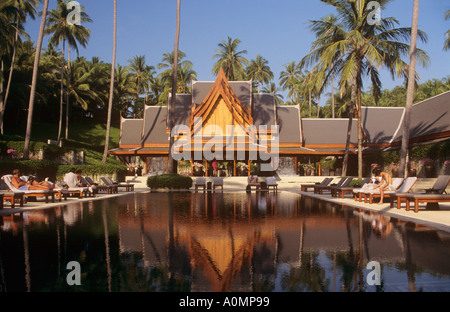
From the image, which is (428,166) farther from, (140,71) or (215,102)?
(140,71)

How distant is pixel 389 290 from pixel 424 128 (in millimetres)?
27294

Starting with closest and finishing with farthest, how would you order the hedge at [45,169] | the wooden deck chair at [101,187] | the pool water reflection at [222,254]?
1. the pool water reflection at [222,254]
2. the wooden deck chair at [101,187]
3. the hedge at [45,169]

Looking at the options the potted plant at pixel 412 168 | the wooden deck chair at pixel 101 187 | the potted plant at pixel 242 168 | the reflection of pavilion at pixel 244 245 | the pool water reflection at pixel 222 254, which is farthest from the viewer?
the potted plant at pixel 242 168

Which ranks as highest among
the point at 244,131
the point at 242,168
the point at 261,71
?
the point at 261,71

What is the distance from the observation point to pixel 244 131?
36938mm

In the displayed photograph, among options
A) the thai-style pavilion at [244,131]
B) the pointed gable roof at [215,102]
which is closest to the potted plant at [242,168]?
the thai-style pavilion at [244,131]

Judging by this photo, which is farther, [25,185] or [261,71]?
[261,71]

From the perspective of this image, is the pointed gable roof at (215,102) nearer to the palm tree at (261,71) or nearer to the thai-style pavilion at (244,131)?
the thai-style pavilion at (244,131)

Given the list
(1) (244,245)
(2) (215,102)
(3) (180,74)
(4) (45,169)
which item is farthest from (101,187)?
(3) (180,74)

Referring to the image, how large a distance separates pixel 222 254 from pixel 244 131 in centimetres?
3121

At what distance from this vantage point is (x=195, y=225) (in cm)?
927

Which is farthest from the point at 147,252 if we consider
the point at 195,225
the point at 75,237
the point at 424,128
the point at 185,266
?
the point at 424,128

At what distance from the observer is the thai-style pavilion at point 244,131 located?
35.6 meters

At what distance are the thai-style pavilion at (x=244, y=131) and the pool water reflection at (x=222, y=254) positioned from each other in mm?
25288
